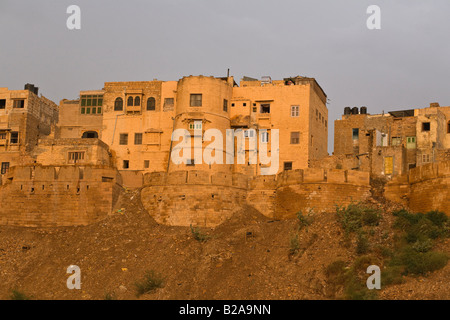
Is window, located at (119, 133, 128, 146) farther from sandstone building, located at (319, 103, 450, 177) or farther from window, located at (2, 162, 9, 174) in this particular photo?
sandstone building, located at (319, 103, 450, 177)

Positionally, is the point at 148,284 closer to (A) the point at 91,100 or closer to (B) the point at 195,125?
(B) the point at 195,125

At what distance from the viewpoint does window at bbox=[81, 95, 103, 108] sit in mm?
47062

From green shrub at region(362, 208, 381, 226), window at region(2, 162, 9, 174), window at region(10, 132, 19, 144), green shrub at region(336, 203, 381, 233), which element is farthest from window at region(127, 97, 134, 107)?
green shrub at region(362, 208, 381, 226)

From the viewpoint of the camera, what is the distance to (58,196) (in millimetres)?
37281

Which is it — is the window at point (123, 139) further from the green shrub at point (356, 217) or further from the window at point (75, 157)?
the green shrub at point (356, 217)

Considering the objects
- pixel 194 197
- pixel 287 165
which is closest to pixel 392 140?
pixel 287 165

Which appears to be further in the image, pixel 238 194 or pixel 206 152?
pixel 206 152

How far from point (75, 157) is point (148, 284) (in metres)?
14.7

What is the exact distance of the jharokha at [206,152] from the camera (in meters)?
36.6

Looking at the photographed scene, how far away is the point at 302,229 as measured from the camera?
33.8m

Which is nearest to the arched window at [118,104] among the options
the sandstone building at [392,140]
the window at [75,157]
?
the window at [75,157]

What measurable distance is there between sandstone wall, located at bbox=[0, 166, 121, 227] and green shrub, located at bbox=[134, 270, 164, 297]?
7.04 meters
